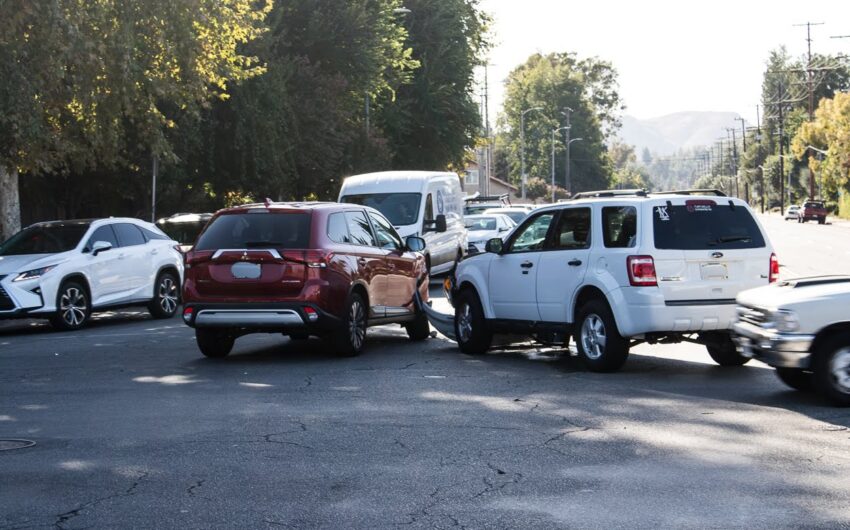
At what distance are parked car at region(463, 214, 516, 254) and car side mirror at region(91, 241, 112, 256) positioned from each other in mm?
14789

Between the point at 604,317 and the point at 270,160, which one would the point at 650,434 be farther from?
the point at 270,160

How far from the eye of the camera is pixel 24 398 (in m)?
11.6

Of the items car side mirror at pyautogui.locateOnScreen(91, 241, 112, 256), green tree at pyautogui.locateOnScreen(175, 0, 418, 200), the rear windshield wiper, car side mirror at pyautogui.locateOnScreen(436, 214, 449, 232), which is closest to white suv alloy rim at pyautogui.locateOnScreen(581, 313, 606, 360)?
the rear windshield wiper

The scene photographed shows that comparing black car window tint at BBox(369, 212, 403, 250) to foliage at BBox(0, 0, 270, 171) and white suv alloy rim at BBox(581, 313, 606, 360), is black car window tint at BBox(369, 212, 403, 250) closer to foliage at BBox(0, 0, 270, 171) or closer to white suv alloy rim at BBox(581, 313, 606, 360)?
white suv alloy rim at BBox(581, 313, 606, 360)

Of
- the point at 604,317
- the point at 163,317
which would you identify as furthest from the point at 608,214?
the point at 163,317

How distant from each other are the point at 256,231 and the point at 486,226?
2162 cm

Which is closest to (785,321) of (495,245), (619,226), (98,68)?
(619,226)

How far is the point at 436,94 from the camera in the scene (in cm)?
5403

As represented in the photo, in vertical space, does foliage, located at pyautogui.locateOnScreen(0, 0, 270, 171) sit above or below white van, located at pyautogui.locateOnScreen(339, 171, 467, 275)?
above

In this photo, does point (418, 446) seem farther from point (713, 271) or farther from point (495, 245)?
point (495, 245)

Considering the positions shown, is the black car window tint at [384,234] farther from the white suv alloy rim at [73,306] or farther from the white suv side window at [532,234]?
the white suv alloy rim at [73,306]

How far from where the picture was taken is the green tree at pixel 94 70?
2258 centimetres

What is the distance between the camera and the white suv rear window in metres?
12.6

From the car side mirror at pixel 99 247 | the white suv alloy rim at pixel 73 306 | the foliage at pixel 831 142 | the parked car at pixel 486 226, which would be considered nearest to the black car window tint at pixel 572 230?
the white suv alloy rim at pixel 73 306
